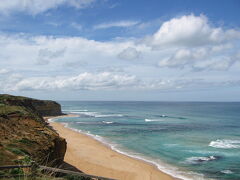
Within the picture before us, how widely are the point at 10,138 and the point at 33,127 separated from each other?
3.14 metres

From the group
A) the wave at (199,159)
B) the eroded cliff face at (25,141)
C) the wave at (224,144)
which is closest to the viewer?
the eroded cliff face at (25,141)

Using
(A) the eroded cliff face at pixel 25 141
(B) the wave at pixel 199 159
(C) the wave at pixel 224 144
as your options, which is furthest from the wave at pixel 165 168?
(C) the wave at pixel 224 144

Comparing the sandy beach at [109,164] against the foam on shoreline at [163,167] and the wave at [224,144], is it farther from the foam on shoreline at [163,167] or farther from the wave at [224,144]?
the wave at [224,144]

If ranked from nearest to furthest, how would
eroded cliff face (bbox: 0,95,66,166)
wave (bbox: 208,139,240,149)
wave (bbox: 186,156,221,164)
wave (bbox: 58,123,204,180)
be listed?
eroded cliff face (bbox: 0,95,66,166)
wave (bbox: 58,123,204,180)
wave (bbox: 186,156,221,164)
wave (bbox: 208,139,240,149)

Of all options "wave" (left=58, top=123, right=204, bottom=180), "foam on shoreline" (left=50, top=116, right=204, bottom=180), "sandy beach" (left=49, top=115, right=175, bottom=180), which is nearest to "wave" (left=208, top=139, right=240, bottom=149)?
"foam on shoreline" (left=50, top=116, right=204, bottom=180)

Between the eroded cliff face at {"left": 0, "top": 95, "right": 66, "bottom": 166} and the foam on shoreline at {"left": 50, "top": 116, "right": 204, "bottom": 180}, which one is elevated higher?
the eroded cliff face at {"left": 0, "top": 95, "right": 66, "bottom": 166}

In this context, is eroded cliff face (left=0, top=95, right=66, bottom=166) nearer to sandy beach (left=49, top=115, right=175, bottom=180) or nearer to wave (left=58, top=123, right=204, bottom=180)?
sandy beach (left=49, top=115, right=175, bottom=180)

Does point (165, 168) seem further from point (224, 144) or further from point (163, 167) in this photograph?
point (224, 144)

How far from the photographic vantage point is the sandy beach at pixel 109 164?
21.2 metres

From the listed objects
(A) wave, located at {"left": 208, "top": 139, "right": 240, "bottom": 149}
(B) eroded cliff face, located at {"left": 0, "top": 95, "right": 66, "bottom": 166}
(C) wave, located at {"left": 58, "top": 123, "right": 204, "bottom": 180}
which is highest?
(B) eroded cliff face, located at {"left": 0, "top": 95, "right": 66, "bottom": 166}

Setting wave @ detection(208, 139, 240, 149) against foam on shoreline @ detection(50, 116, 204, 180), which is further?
wave @ detection(208, 139, 240, 149)

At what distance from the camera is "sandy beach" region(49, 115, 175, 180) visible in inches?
837

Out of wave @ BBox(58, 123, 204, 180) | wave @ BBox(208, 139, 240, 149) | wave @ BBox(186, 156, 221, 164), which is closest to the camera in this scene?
wave @ BBox(58, 123, 204, 180)

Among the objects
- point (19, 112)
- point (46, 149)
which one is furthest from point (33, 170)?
point (19, 112)
